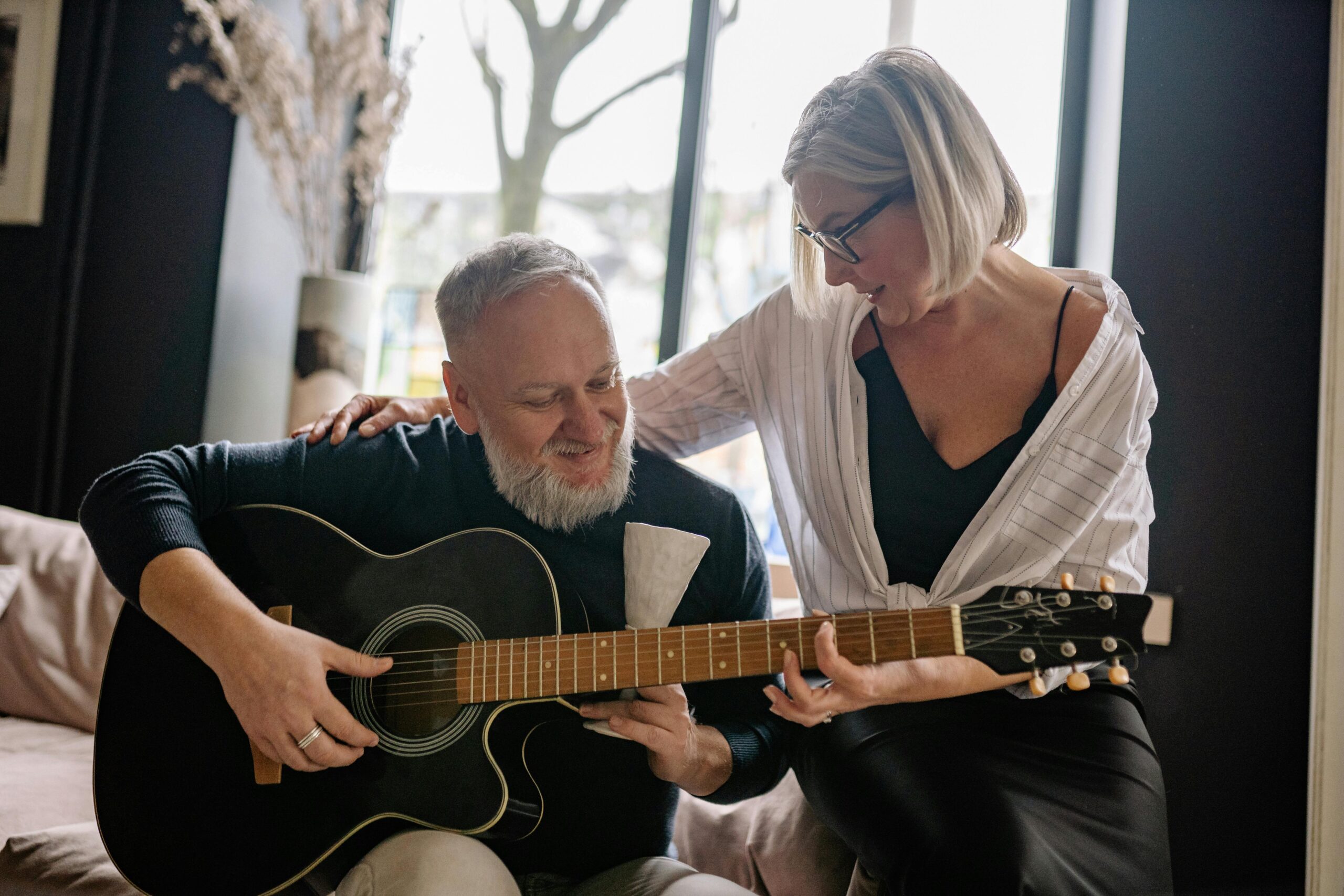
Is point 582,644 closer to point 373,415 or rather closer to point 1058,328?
point 373,415

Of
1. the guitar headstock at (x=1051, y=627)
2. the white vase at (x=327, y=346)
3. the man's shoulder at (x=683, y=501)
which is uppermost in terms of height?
the white vase at (x=327, y=346)

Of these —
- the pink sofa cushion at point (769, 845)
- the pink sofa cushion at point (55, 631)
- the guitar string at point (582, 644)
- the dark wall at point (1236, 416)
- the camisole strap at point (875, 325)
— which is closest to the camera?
the guitar string at point (582, 644)

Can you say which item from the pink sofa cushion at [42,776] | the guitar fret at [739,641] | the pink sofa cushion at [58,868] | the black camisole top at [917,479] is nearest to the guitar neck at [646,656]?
the guitar fret at [739,641]

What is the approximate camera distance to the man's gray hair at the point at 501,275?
1.30 meters

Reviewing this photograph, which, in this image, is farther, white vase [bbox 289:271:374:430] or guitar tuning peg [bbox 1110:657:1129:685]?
white vase [bbox 289:271:374:430]

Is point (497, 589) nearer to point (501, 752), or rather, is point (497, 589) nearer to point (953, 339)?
point (501, 752)

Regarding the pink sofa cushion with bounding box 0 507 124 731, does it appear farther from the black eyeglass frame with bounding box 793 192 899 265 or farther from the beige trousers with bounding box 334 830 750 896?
the black eyeglass frame with bounding box 793 192 899 265

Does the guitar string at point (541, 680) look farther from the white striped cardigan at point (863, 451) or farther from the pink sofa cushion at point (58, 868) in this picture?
the pink sofa cushion at point (58, 868)

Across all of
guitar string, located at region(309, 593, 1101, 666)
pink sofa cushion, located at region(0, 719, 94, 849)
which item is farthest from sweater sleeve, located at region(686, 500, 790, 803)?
pink sofa cushion, located at region(0, 719, 94, 849)

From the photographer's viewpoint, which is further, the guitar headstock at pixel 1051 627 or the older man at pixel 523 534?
the older man at pixel 523 534

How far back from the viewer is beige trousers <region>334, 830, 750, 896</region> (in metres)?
1.02

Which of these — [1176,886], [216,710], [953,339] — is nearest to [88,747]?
[216,710]

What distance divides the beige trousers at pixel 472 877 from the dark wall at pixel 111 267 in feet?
5.67

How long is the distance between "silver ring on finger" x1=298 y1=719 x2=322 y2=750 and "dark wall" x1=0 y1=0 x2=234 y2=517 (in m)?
1.60
